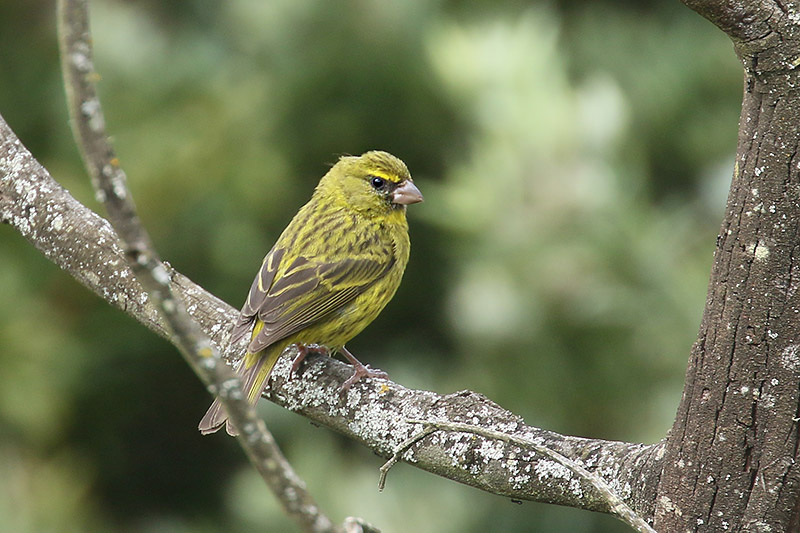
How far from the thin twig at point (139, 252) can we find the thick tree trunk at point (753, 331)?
3.19ft

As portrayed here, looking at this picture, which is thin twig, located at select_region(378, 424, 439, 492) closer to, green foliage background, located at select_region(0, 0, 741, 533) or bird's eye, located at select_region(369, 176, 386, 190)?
bird's eye, located at select_region(369, 176, 386, 190)

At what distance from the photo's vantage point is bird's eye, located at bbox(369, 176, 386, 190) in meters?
4.16

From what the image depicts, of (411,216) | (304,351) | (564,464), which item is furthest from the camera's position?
(411,216)

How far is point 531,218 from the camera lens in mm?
4566

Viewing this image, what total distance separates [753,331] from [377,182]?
242 centimetres

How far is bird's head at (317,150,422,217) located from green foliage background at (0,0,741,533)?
52 centimetres

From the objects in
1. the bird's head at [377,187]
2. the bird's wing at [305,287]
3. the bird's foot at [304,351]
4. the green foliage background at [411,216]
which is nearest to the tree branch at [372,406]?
the bird's foot at [304,351]

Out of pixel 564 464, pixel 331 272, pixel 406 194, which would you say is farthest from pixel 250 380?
pixel 564 464

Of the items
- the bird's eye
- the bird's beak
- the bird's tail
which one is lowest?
the bird's tail

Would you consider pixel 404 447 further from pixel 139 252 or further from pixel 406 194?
pixel 406 194

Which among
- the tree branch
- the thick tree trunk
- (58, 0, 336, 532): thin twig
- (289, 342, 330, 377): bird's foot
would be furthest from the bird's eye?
(58, 0, 336, 532): thin twig

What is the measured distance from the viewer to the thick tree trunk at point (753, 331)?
5.91 ft

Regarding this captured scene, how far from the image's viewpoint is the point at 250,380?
3217mm

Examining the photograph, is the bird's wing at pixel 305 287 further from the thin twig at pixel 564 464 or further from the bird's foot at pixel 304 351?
the thin twig at pixel 564 464
